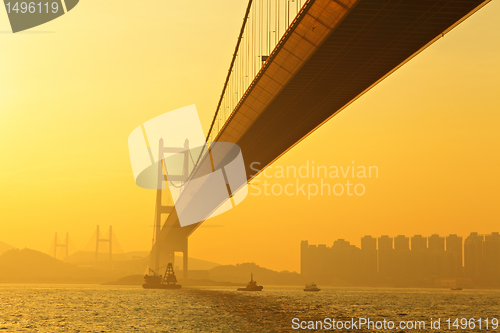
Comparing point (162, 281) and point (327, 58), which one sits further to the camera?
point (162, 281)

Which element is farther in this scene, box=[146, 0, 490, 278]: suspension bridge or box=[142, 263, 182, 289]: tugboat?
box=[142, 263, 182, 289]: tugboat

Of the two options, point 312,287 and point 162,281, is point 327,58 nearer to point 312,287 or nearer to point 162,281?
point 162,281

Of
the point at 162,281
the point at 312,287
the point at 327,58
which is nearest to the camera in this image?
the point at 327,58

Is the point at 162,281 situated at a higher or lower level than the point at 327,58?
lower

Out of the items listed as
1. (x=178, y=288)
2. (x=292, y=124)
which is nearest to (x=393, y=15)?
(x=292, y=124)

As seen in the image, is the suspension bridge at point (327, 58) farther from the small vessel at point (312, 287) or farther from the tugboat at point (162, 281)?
the small vessel at point (312, 287)

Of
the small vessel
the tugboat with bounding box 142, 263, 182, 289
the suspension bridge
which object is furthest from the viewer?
the small vessel

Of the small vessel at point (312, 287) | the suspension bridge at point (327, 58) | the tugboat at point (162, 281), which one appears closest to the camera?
the suspension bridge at point (327, 58)

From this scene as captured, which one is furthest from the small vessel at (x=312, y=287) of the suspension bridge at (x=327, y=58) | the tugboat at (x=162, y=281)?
the suspension bridge at (x=327, y=58)

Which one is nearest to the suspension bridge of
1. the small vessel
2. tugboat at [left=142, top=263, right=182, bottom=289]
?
tugboat at [left=142, top=263, right=182, bottom=289]

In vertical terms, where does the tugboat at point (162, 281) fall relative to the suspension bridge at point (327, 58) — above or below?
below

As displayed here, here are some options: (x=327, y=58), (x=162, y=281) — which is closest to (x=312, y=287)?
(x=162, y=281)

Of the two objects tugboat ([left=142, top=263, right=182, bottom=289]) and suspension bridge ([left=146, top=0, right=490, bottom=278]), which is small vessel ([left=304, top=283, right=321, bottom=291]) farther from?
suspension bridge ([left=146, top=0, right=490, bottom=278])

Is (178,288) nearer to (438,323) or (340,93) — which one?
(438,323)
